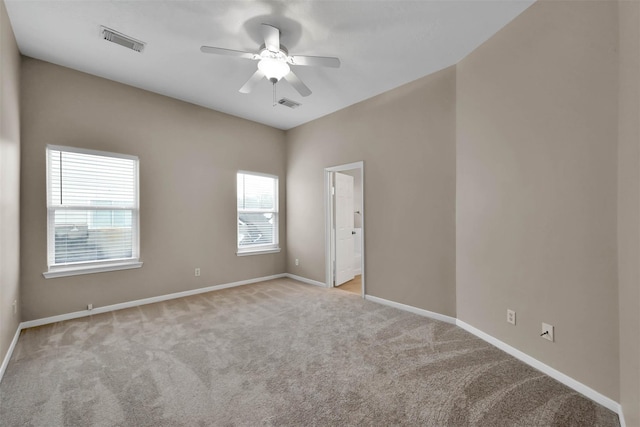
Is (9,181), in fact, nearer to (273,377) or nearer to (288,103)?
(273,377)

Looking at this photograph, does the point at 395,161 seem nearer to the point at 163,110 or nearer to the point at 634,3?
the point at 634,3

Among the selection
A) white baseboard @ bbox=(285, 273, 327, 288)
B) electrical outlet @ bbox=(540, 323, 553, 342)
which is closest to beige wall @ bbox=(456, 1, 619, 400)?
electrical outlet @ bbox=(540, 323, 553, 342)

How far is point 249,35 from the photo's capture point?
2570mm

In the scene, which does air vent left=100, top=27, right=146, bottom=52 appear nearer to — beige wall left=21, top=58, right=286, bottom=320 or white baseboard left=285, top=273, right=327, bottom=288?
beige wall left=21, top=58, right=286, bottom=320

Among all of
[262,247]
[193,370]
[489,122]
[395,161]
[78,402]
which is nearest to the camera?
[78,402]

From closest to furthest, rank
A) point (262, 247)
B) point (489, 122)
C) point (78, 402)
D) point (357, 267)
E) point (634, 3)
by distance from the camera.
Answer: point (634, 3) < point (78, 402) < point (489, 122) < point (262, 247) < point (357, 267)

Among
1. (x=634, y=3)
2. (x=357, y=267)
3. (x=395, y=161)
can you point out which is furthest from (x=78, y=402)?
(x=357, y=267)

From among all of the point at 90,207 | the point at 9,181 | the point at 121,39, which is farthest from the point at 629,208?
the point at 90,207

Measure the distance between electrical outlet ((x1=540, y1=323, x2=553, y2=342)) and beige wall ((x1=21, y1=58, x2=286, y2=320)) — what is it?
13.6 feet

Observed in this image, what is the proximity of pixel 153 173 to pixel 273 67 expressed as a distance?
2.54 metres

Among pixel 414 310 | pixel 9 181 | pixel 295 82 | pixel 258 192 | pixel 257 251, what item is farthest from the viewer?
pixel 258 192

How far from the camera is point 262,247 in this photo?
522cm

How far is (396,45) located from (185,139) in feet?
10.6

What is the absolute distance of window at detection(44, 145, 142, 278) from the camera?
125 inches
